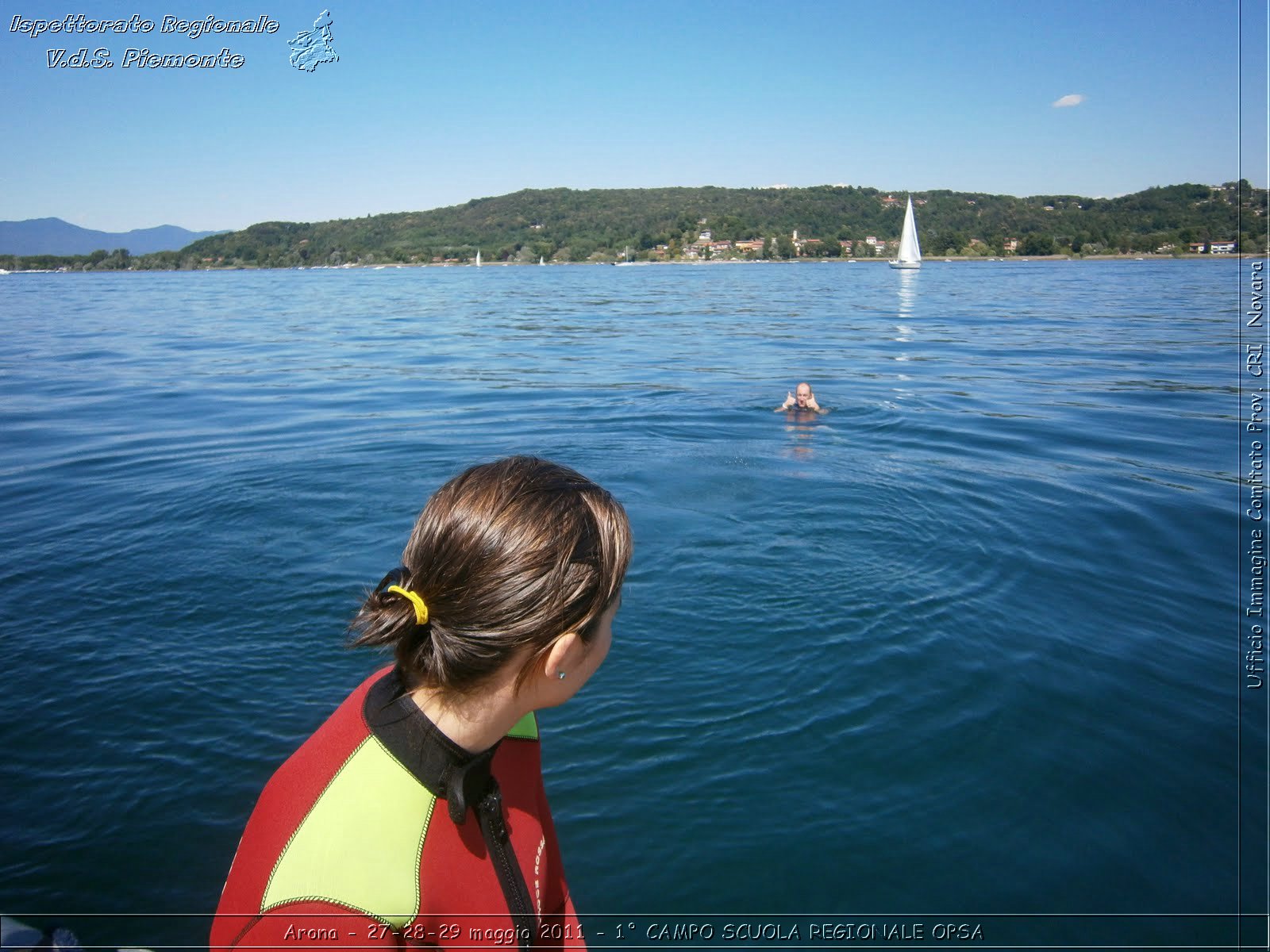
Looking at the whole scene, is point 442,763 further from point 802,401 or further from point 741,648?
point 802,401

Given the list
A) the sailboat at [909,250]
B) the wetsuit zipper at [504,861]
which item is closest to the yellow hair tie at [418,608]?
the wetsuit zipper at [504,861]

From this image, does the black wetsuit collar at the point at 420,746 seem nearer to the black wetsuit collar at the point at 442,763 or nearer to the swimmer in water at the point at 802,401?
the black wetsuit collar at the point at 442,763

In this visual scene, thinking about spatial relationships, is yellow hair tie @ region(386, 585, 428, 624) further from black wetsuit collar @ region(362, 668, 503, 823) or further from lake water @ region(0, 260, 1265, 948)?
lake water @ region(0, 260, 1265, 948)

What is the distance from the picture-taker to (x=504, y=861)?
1456mm

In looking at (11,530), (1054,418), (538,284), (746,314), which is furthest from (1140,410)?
(538,284)

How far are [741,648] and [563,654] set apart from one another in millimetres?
4085

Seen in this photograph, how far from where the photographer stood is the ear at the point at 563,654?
4.59ft

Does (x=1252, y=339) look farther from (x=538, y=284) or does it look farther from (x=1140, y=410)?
(x=538, y=284)

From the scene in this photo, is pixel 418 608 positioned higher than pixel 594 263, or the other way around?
pixel 594 263

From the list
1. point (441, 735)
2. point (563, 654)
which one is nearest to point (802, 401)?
point (563, 654)

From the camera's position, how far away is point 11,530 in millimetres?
7281

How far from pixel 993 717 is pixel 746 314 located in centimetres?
2850

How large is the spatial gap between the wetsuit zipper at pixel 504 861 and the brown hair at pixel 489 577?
0.24m

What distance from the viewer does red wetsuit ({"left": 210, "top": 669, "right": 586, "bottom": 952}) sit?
119 centimetres
